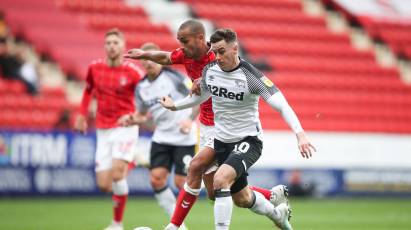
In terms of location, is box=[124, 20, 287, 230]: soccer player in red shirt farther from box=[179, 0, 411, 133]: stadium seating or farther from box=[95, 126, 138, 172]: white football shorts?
box=[179, 0, 411, 133]: stadium seating

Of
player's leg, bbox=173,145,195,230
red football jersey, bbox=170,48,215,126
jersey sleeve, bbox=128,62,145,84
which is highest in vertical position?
red football jersey, bbox=170,48,215,126

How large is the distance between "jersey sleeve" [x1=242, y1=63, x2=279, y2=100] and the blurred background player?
2.80 meters

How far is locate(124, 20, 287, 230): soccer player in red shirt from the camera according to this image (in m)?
8.75

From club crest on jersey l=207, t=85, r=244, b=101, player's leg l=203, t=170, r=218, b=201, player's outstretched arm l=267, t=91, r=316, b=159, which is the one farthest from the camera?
player's leg l=203, t=170, r=218, b=201

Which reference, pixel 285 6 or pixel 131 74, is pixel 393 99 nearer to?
pixel 285 6

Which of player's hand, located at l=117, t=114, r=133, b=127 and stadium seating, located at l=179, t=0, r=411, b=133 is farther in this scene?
stadium seating, located at l=179, t=0, r=411, b=133

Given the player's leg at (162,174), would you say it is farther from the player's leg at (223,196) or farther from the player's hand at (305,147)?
the player's hand at (305,147)

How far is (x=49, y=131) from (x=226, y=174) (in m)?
9.74

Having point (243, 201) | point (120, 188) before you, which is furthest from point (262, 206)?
point (120, 188)

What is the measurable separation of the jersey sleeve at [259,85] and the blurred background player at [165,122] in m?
2.80

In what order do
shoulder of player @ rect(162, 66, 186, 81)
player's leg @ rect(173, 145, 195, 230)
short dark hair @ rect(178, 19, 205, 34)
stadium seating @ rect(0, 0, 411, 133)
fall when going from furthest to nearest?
stadium seating @ rect(0, 0, 411, 133) < shoulder of player @ rect(162, 66, 186, 81) < player's leg @ rect(173, 145, 195, 230) < short dark hair @ rect(178, 19, 205, 34)

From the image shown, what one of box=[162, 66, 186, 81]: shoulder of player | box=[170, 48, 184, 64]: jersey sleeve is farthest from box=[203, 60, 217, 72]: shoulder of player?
box=[162, 66, 186, 81]: shoulder of player

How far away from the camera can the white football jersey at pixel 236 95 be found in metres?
8.34

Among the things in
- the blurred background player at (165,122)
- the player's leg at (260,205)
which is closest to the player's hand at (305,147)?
the player's leg at (260,205)
